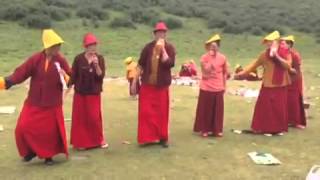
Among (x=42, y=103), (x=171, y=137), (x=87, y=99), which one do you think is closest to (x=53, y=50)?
(x=42, y=103)

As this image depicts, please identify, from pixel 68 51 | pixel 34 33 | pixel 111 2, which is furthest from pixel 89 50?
pixel 111 2

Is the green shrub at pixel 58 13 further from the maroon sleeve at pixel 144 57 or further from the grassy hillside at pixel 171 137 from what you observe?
the maroon sleeve at pixel 144 57

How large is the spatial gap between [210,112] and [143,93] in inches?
57.9

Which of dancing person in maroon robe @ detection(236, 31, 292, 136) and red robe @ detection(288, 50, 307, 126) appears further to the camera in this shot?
red robe @ detection(288, 50, 307, 126)

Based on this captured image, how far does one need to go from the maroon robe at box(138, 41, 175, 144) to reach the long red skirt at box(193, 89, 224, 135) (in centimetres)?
114

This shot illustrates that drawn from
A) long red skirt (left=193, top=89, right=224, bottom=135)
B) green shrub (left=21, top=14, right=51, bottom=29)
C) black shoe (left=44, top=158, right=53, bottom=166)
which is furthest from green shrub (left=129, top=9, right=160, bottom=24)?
black shoe (left=44, top=158, right=53, bottom=166)

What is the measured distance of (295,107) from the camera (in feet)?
42.2

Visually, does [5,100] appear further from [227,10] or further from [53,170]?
[227,10]

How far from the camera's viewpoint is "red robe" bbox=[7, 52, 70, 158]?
955 cm

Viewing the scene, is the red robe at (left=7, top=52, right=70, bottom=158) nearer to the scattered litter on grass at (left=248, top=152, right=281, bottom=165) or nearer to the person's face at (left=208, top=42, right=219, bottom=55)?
the scattered litter on grass at (left=248, top=152, right=281, bottom=165)

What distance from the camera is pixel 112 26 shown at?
32562 mm

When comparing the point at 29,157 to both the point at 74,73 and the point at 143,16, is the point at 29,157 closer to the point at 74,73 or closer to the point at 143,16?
the point at 74,73

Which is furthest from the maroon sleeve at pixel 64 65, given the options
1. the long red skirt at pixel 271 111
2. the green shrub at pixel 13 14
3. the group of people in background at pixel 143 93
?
the green shrub at pixel 13 14

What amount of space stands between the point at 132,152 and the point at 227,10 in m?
33.3
